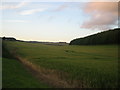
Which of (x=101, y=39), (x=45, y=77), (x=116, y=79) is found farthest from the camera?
(x=101, y=39)

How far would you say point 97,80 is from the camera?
22422 mm

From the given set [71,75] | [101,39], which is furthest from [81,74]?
[101,39]

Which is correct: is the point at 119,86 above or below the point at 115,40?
below

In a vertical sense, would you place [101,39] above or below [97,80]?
above

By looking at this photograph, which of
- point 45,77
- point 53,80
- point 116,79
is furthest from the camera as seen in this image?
point 45,77

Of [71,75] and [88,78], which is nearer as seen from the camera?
[88,78]

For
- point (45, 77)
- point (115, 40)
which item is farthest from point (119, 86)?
point (115, 40)

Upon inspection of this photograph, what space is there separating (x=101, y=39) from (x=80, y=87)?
98.0 metres

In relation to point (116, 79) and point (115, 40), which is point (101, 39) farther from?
point (116, 79)

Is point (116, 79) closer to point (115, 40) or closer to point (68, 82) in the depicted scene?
point (68, 82)

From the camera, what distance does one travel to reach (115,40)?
101750mm

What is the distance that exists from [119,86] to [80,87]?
4579mm

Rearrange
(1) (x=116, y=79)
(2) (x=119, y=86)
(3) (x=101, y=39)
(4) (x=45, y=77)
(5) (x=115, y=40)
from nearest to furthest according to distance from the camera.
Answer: (2) (x=119, y=86) → (1) (x=116, y=79) → (4) (x=45, y=77) → (5) (x=115, y=40) → (3) (x=101, y=39)

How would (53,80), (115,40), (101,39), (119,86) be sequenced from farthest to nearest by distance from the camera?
(101,39) → (115,40) → (53,80) → (119,86)
